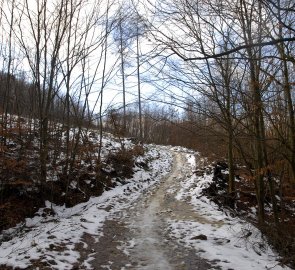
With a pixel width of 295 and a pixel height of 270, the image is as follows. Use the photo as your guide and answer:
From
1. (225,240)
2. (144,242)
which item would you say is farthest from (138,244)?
(225,240)

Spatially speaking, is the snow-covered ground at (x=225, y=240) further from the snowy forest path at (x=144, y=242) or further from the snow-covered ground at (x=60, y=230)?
the snow-covered ground at (x=60, y=230)

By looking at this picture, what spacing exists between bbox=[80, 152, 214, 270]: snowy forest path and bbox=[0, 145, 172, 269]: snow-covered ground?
0.33 metres

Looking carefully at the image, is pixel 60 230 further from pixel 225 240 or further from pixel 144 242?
pixel 225 240

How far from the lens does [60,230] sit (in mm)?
7562

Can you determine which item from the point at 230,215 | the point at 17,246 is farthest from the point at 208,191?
the point at 17,246

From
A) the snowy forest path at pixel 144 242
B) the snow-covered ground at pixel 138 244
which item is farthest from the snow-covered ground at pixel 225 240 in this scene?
the snowy forest path at pixel 144 242

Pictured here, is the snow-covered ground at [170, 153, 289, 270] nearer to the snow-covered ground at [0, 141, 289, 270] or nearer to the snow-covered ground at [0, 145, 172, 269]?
the snow-covered ground at [0, 141, 289, 270]

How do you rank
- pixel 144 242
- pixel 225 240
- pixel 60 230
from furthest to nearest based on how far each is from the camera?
1. pixel 60 230
2. pixel 225 240
3. pixel 144 242

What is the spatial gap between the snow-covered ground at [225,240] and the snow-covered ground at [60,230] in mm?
2123

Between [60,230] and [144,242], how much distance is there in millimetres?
1971

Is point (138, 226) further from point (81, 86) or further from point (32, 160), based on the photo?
point (81, 86)

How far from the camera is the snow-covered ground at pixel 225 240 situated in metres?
6.01

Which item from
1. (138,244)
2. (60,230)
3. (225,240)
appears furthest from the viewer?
(60,230)

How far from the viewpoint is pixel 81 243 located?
6879 millimetres
